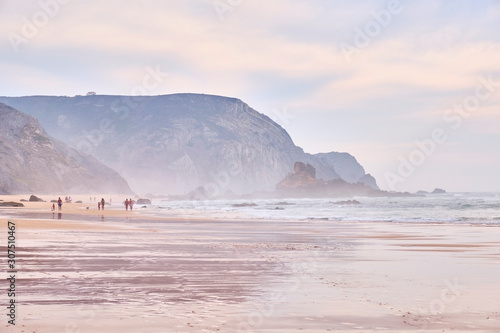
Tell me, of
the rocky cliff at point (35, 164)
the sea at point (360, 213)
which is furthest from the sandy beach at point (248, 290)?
the rocky cliff at point (35, 164)

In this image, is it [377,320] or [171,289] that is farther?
[171,289]

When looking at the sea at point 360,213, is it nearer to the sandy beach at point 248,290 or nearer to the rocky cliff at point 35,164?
the sandy beach at point 248,290

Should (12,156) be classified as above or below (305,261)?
above

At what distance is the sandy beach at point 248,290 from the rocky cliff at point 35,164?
383 feet

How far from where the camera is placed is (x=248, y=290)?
11703 millimetres

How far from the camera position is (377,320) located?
926 cm

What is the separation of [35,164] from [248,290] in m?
147

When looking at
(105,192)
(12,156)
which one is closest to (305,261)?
(12,156)

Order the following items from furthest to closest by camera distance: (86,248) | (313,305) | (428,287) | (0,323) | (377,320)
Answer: (86,248)
(428,287)
(313,305)
(377,320)
(0,323)

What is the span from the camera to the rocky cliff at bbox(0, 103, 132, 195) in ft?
458

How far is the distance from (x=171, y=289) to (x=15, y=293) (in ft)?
9.24

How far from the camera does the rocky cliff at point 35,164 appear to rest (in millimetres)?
139500

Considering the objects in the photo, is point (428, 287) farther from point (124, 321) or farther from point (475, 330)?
point (124, 321)

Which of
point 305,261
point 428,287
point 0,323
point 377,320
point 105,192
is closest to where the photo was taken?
point 0,323
